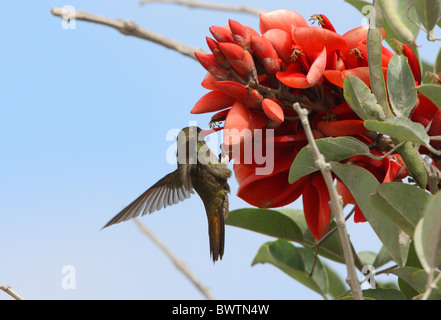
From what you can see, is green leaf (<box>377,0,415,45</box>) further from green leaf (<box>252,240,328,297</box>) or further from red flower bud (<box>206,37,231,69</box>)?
green leaf (<box>252,240,328,297</box>)

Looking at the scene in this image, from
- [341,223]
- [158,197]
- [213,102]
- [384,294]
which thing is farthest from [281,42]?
[158,197]

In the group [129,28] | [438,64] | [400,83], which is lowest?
[400,83]

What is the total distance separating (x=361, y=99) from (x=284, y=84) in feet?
0.55

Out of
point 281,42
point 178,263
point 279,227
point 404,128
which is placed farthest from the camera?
point 178,263

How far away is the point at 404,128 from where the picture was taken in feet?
3.17

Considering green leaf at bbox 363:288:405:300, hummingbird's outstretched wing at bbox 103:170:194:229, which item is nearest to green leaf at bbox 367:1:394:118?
green leaf at bbox 363:288:405:300

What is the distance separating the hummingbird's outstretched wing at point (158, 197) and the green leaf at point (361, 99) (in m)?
1.06

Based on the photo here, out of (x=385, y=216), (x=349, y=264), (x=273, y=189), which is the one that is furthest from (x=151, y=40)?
(x=349, y=264)

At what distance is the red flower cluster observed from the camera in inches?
43.8

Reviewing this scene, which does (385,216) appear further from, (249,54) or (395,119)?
(249,54)

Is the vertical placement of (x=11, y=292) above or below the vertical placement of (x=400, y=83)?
below

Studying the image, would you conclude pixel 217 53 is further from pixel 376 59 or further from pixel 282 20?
pixel 376 59

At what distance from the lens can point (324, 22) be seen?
47.9 inches

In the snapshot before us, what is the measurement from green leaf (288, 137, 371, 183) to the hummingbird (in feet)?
2.65
